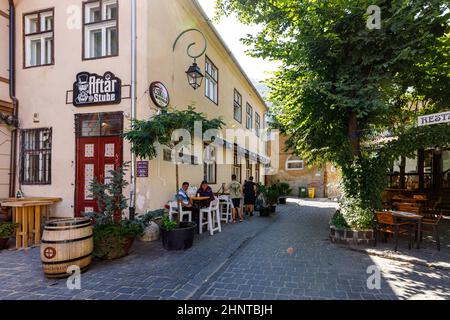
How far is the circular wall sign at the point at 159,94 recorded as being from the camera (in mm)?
6867

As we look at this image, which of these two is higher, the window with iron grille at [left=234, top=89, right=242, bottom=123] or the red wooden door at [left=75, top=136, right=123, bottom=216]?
the window with iron grille at [left=234, top=89, right=242, bottom=123]

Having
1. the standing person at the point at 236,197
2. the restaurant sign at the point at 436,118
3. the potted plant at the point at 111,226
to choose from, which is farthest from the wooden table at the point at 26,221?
the restaurant sign at the point at 436,118

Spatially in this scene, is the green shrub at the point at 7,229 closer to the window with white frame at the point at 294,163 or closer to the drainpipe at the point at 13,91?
the drainpipe at the point at 13,91

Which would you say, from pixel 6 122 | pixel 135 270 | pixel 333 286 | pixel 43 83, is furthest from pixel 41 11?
pixel 333 286

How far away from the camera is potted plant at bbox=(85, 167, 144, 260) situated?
4.93m

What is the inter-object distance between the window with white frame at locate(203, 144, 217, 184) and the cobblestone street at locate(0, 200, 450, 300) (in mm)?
4666

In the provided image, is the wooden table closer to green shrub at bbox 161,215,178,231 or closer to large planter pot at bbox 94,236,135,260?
large planter pot at bbox 94,236,135,260

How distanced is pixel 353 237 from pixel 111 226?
17.7ft

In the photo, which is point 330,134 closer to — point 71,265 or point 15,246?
point 71,265

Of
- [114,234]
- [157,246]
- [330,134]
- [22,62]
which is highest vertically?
[22,62]

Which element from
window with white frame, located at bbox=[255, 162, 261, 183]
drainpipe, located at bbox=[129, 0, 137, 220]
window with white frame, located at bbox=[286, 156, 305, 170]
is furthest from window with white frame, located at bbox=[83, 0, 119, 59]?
window with white frame, located at bbox=[286, 156, 305, 170]

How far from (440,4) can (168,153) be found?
23.7 ft

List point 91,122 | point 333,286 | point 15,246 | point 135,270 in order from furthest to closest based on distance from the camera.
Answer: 1. point 91,122
2. point 15,246
3. point 135,270
4. point 333,286

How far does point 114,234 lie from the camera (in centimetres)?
499
